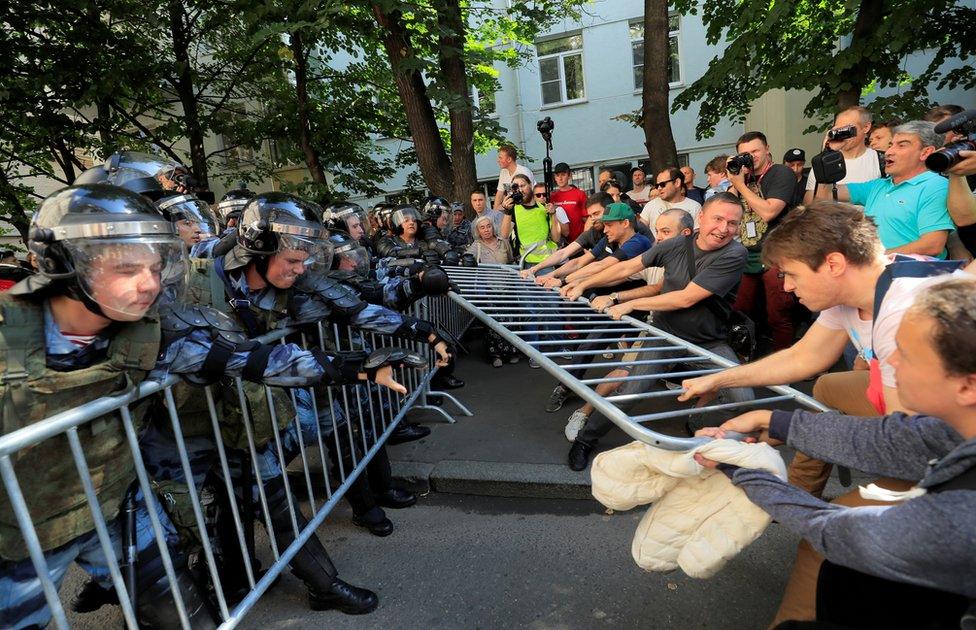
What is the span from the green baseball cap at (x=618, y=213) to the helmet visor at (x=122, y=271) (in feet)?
11.6

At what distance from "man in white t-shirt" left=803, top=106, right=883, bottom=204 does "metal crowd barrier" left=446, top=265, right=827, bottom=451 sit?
182cm

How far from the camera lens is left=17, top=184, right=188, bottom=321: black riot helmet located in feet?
5.12

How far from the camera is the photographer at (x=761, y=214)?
161 inches

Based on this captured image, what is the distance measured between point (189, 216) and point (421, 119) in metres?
5.39

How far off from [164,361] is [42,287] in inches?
16.5

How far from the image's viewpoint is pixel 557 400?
4508 millimetres

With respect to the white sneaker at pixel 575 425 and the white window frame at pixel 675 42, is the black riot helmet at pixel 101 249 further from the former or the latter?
the white window frame at pixel 675 42

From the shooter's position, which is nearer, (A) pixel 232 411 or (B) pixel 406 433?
(A) pixel 232 411

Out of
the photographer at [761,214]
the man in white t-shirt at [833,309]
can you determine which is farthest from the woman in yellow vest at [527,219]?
the man in white t-shirt at [833,309]

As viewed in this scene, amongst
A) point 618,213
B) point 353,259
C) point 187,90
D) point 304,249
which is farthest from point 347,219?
point 187,90

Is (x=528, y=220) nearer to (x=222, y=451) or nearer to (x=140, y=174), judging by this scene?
(x=140, y=174)

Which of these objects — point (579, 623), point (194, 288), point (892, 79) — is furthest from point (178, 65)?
point (892, 79)

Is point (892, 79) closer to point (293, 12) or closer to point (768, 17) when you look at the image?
point (768, 17)

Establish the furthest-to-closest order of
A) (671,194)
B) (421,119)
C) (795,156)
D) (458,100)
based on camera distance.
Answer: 1. (421,119)
2. (458,100)
3. (671,194)
4. (795,156)
